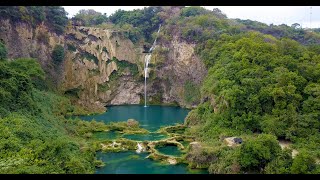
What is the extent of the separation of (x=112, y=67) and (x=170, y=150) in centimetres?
2078

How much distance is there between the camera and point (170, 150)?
22.5m

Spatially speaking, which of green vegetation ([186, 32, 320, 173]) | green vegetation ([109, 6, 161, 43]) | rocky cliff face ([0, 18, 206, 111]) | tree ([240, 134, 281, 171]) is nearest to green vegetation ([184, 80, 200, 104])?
rocky cliff face ([0, 18, 206, 111])

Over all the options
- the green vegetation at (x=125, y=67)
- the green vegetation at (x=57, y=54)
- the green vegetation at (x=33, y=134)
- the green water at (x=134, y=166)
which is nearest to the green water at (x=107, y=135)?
the green vegetation at (x=33, y=134)

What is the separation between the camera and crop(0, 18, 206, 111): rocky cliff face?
37.5 meters

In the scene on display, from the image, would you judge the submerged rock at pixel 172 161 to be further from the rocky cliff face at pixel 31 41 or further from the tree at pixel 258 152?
the rocky cliff face at pixel 31 41

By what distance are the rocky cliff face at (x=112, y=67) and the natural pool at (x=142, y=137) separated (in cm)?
215

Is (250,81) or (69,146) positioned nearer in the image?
(69,146)

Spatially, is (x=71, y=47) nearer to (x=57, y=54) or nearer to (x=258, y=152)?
(x=57, y=54)

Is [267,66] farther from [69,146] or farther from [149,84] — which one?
[149,84]

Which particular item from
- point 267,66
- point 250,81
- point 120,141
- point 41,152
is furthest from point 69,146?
point 267,66

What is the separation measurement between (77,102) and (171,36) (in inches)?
517

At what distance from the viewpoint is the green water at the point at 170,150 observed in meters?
21.7
